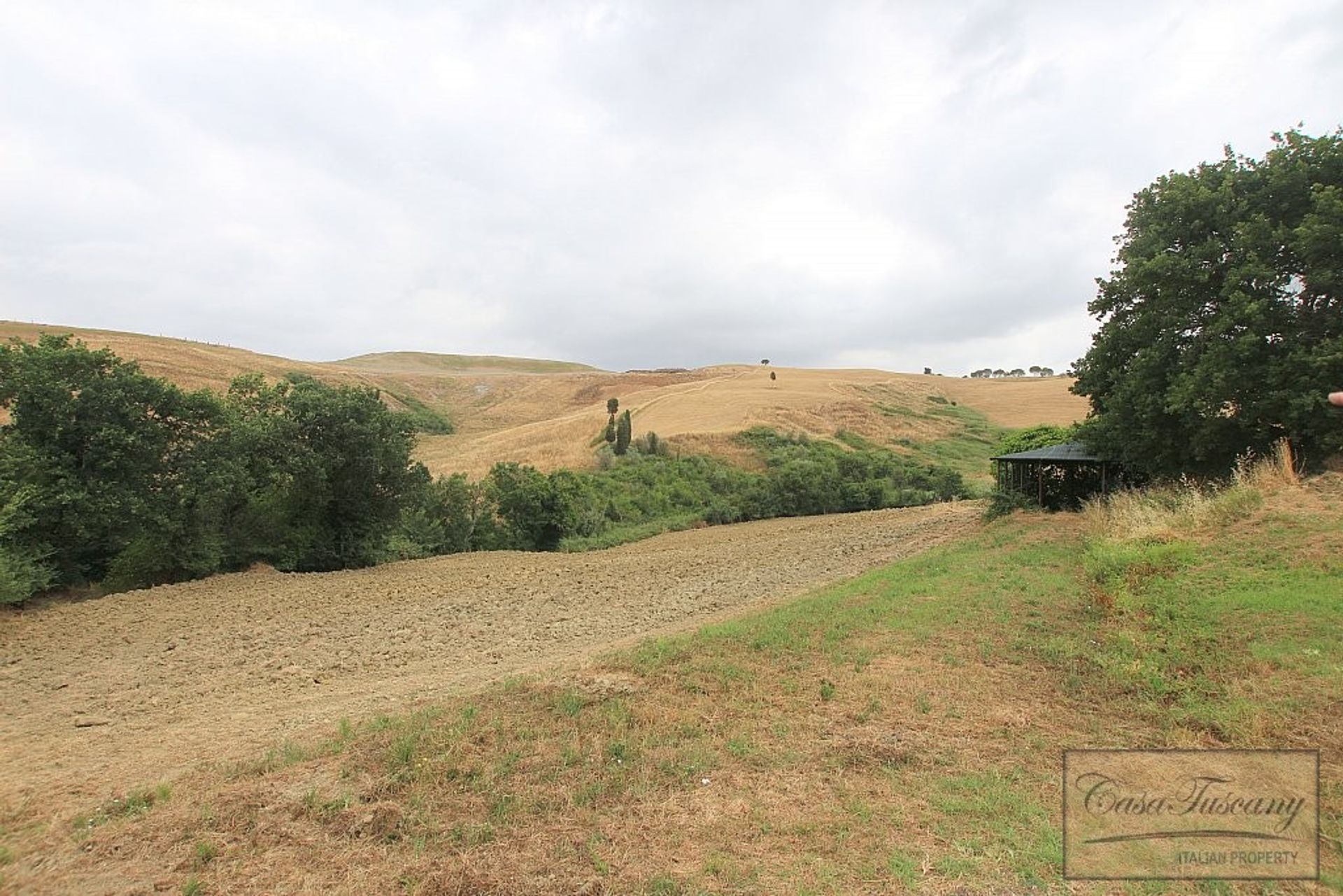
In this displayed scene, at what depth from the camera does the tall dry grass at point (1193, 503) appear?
11.4 metres

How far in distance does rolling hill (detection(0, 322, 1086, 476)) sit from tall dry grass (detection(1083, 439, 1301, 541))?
79.2 feet

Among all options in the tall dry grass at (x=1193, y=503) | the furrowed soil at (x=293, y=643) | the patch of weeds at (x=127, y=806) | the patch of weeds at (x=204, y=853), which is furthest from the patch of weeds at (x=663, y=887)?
the tall dry grass at (x=1193, y=503)

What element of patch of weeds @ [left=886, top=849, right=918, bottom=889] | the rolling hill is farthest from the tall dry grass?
the rolling hill

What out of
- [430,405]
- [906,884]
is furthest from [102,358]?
[430,405]

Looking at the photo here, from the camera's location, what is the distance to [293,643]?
1065cm

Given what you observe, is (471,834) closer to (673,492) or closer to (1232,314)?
(1232,314)

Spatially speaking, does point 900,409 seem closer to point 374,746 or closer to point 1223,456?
point 1223,456

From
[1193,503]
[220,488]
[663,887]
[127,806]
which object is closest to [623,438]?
[220,488]

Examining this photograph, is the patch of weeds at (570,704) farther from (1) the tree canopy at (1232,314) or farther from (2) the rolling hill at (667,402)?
(2) the rolling hill at (667,402)

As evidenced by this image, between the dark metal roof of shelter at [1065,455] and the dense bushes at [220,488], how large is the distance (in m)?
14.0

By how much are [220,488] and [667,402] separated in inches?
1767

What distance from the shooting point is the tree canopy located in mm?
13922

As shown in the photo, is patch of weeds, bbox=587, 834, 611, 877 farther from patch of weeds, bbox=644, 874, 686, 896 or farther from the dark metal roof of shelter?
the dark metal roof of shelter

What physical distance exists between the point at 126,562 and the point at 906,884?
17674 millimetres
